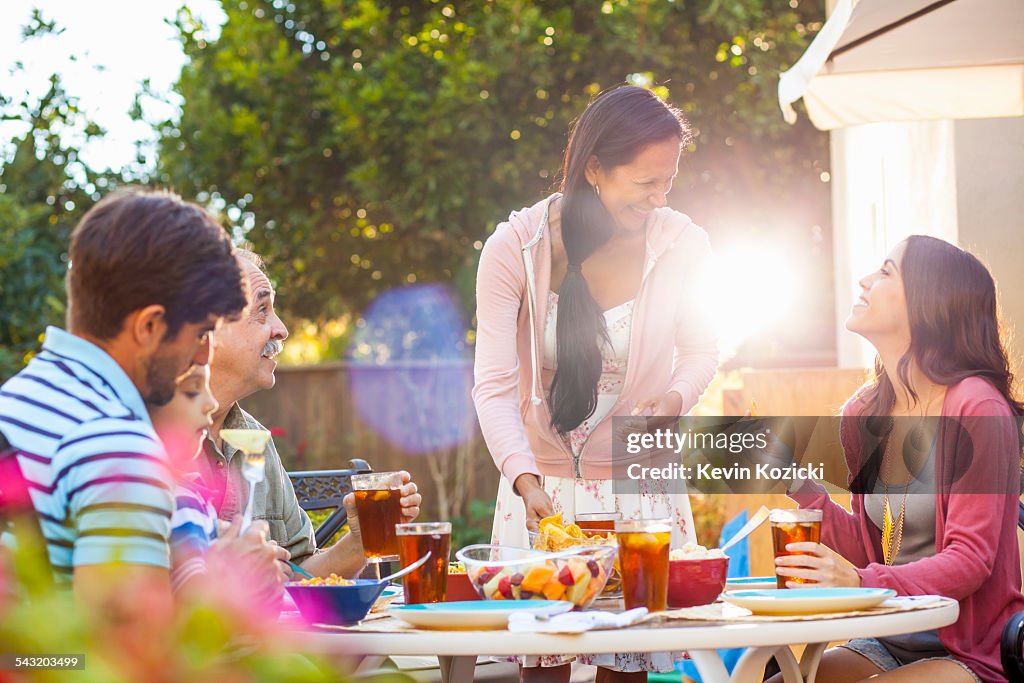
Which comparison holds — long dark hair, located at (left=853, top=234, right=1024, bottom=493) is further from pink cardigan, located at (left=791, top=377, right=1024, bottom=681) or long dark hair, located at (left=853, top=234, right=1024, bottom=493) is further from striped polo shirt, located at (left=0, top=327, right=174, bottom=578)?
striped polo shirt, located at (left=0, top=327, right=174, bottom=578)

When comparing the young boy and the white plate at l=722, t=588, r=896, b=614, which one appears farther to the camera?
the white plate at l=722, t=588, r=896, b=614

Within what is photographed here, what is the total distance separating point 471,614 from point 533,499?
2.20 feet

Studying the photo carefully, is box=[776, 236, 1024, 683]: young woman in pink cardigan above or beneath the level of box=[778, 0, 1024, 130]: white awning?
beneath

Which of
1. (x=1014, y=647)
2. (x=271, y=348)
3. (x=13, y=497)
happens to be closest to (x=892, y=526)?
(x=1014, y=647)

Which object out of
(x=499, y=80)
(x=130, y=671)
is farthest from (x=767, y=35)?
(x=130, y=671)

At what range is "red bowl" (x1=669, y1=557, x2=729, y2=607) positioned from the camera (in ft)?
6.51

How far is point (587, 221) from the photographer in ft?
9.20

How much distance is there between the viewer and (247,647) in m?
1.06

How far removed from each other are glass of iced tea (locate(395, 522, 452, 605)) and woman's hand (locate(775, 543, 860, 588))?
60cm

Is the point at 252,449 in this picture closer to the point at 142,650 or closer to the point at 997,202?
the point at 142,650

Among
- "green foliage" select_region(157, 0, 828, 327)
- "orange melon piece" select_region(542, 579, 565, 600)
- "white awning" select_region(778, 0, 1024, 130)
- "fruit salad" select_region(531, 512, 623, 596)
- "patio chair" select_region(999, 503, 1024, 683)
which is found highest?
"green foliage" select_region(157, 0, 828, 327)

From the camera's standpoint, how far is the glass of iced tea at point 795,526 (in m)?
2.07

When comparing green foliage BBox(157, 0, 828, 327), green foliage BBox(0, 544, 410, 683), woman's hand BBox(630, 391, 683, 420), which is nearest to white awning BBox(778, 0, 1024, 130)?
woman's hand BBox(630, 391, 683, 420)

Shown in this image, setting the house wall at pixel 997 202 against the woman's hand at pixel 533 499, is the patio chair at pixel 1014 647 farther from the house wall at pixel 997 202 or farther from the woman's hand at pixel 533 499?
the house wall at pixel 997 202
